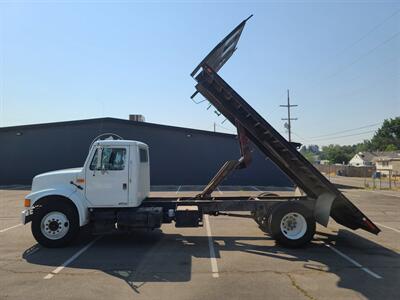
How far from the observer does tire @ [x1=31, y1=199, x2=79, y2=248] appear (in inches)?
356

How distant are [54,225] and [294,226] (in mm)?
5806

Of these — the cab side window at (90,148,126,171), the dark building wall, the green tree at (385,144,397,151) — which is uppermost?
the green tree at (385,144,397,151)

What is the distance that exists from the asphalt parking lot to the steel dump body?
805 mm

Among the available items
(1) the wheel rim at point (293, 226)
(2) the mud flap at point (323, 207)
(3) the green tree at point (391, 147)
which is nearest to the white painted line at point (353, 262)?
(2) the mud flap at point (323, 207)

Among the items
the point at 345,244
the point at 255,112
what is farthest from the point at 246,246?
the point at 255,112

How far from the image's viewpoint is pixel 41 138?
2933 centimetres

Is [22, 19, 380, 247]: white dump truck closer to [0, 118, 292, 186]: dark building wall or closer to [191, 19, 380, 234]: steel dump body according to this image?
[191, 19, 380, 234]: steel dump body

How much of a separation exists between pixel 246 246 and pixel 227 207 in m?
1.07

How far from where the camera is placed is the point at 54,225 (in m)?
9.11

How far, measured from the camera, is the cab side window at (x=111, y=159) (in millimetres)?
9367

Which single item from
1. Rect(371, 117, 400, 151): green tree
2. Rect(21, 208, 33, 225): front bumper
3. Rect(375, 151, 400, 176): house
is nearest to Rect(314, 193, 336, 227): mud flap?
Rect(21, 208, 33, 225): front bumper

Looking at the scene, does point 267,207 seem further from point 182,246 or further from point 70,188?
point 70,188

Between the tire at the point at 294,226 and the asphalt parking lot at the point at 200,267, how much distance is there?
255 mm

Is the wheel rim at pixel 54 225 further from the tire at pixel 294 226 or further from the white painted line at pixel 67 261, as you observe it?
the tire at pixel 294 226
